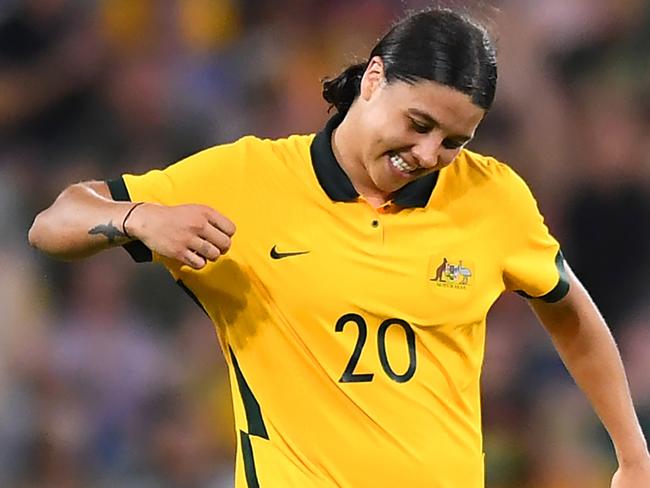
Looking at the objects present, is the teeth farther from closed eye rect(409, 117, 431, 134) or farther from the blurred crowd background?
the blurred crowd background

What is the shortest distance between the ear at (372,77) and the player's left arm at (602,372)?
496mm

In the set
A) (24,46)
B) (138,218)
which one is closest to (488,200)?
(138,218)

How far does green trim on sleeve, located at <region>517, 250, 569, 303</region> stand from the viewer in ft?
7.16

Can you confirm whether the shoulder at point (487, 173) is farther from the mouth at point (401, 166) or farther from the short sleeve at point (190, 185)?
the short sleeve at point (190, 185)

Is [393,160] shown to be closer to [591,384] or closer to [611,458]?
[591,384]

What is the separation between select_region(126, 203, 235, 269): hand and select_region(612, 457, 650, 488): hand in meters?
0.88

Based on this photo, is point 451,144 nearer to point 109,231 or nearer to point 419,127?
point 419,127

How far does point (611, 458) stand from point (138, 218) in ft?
6.88

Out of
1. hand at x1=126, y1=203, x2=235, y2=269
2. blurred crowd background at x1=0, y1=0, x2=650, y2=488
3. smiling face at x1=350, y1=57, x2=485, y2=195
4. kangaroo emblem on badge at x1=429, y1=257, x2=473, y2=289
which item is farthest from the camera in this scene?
blurred crowd background at x1=0, y1=0, x2=650, y2=488

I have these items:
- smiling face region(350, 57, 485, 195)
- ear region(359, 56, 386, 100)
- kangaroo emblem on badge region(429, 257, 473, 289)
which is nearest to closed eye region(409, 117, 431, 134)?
smiling face region(350, 57, 485, 195)

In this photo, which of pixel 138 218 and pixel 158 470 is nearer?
pixel 138 218

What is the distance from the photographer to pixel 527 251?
2127mm

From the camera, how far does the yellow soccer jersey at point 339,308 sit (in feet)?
6.54

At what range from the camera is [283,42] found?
4.20 m
